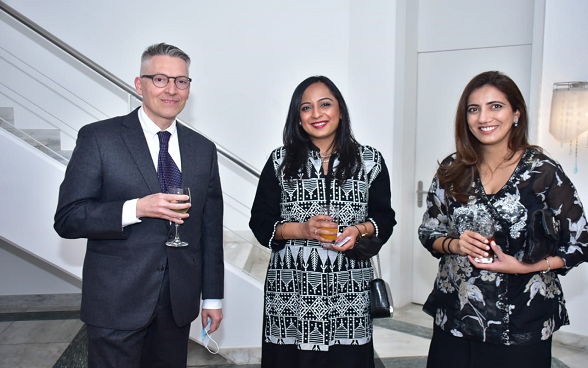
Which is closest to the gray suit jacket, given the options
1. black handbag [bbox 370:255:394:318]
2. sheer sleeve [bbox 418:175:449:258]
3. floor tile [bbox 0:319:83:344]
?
black handbag [bbox 370:255:394:318]

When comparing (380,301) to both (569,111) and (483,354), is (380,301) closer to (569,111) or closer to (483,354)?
(483,354)

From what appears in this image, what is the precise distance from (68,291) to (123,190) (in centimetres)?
368

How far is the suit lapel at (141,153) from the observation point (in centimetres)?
177

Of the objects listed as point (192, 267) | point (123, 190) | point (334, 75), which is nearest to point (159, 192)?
point (123, 190)

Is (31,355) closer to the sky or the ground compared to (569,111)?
closer to the ground

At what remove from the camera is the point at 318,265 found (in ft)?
6.69

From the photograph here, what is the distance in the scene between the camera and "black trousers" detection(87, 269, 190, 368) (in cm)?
173

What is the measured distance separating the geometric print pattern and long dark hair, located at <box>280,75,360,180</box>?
0.11 ft

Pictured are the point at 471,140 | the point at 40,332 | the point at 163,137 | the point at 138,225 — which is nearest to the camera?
the point at 138,225

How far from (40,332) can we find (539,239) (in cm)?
402

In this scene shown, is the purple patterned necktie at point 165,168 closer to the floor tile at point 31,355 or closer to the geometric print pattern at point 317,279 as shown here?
the geometric print pattern at point 317,279

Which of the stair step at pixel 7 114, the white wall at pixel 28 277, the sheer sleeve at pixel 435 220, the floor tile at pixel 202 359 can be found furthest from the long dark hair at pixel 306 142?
the white wall at pixel 28 277

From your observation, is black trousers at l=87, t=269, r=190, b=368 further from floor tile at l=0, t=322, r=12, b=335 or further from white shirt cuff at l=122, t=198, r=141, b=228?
floor tile at l=0, t=322, r=12, b=335

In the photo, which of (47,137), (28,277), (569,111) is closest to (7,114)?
(47,137)
